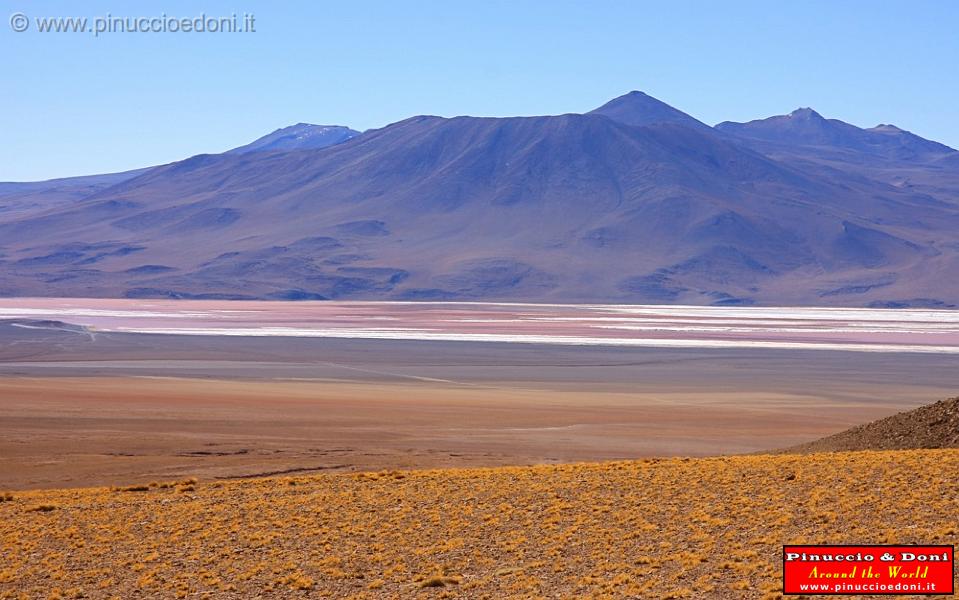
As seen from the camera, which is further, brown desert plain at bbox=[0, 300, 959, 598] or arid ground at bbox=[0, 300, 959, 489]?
arid ground at bbox=[0, 300, 959, 489]

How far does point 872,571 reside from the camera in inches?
468

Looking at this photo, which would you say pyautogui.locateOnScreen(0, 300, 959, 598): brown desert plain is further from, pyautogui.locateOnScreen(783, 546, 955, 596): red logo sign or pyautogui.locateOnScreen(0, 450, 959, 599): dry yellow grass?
pyautogui.locateOnScreen(783, 546, 955, 596): red logo sign

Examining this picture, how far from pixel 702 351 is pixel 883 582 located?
1877 inches

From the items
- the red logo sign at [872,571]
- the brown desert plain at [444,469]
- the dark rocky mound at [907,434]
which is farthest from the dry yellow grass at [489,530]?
the dark rocky mound at [907,434]

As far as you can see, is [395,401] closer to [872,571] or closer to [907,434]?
[907,434]

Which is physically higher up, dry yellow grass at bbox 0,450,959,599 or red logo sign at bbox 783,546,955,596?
red logo sign at bbox 783,546,955,596

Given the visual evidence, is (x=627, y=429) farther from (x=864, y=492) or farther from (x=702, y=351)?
(x=702, y=351)

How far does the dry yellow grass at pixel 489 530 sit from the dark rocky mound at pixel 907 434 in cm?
194

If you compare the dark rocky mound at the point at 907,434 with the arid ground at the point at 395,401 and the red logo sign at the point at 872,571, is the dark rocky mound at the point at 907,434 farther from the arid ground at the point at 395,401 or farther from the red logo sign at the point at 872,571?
the red logo sign at the point at 872,571

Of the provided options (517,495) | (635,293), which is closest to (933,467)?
(517,495)

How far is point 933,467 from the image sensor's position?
1728 cm

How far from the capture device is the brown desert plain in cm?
1434

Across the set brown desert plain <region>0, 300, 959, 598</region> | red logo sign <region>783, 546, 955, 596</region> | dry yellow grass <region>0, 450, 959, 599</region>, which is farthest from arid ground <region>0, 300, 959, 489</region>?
red logo sign <region>783, 546, 955, 596</region>

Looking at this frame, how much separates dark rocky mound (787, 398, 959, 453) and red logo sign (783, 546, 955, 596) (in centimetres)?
920
